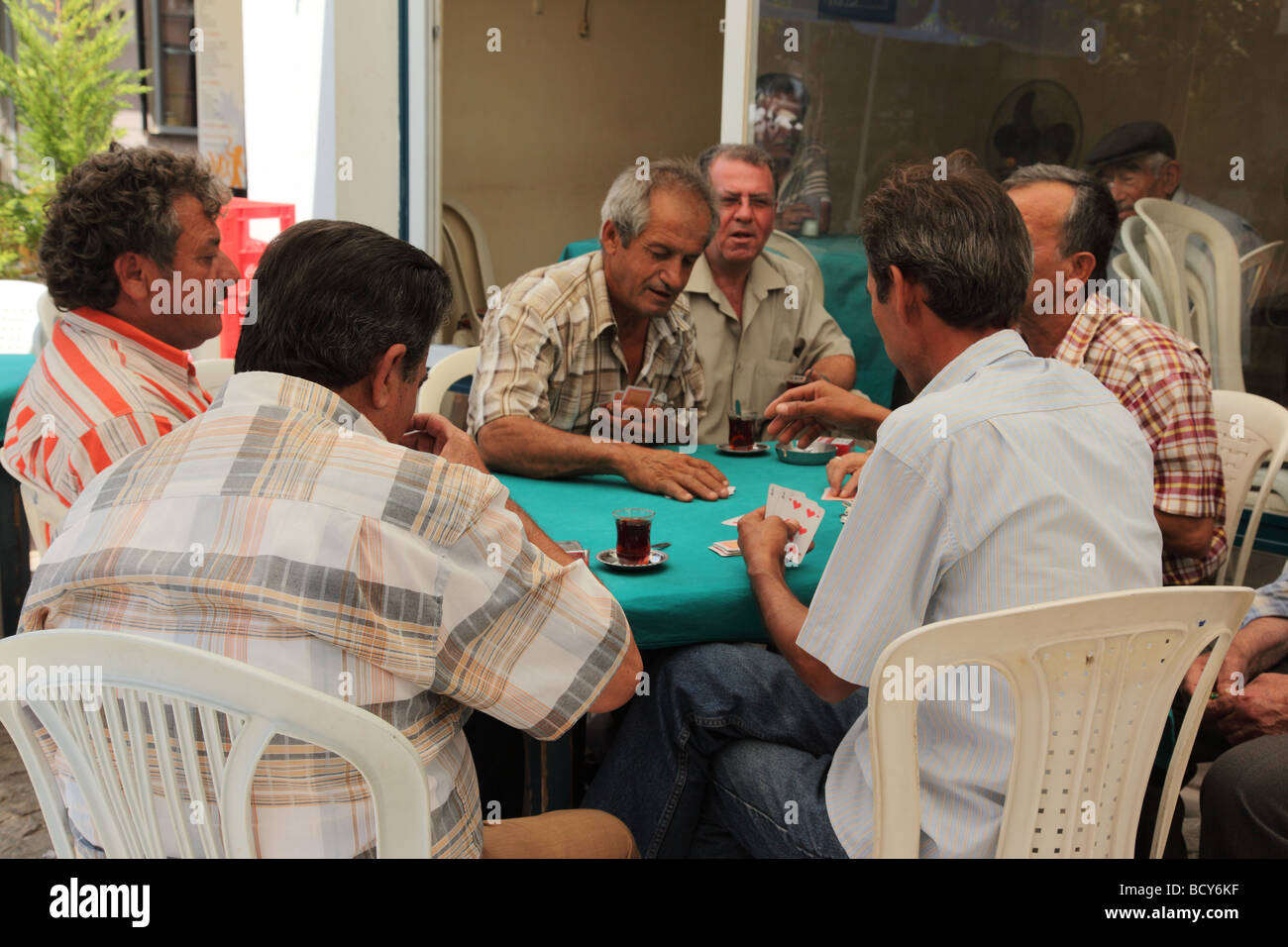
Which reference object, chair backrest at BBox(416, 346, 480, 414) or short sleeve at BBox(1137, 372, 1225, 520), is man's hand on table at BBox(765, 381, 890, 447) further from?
chair backrest at BBox(416, 346, 480, 414)

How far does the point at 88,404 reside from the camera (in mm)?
2094

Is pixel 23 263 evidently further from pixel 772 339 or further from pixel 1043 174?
pixel 1043 174

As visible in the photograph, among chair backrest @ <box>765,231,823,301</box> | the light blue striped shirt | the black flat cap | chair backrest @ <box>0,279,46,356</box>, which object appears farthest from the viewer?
chair backrest @ <box>0,279,46,356</box>

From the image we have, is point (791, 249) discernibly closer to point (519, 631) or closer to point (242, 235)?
point (242, 235)

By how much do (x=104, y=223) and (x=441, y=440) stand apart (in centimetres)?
87

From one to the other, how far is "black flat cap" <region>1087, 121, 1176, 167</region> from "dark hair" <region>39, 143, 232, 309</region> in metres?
4.06

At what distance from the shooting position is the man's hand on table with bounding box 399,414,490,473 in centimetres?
206

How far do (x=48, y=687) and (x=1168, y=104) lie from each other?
5.08 metres

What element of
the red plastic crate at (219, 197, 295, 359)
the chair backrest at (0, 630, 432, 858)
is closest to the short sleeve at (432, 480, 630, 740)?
the chair backrest at (0, 630, 432, 858)

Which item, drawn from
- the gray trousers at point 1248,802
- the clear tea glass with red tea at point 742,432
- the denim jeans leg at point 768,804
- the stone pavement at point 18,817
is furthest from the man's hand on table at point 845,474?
the stone pavement at point 18,817

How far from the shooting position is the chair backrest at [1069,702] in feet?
4.66

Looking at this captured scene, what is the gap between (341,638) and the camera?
4.32ft

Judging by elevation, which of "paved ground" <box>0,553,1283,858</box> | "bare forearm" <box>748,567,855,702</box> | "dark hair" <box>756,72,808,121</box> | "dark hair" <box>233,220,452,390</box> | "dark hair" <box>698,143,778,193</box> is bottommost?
"paved ground" <box>0,553,1283,858</box>
